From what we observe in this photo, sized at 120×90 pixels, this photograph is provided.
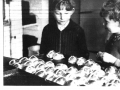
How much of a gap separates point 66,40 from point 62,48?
61 millimetres

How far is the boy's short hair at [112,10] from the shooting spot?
2.81ft

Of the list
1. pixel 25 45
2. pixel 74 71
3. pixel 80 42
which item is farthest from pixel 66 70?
pixel 25 45

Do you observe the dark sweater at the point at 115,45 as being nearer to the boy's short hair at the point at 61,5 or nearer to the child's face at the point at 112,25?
the child's face at the point at 112,25

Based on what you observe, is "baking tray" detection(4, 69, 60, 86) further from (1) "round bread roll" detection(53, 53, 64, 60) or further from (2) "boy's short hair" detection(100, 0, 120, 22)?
(2) "boy's short hair" detection(100, 0, 120, 22)

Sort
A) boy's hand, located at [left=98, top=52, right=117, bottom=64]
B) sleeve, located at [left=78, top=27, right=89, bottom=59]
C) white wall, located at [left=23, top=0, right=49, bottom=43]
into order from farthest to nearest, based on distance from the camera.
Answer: white wall, located at [left=23, top=0, right=49, bottom=43], sleeve, located at [left=78, top=27, right=89, bottom=59], boy's hand, located at [left=98, top=52, right=117, bottom=64]

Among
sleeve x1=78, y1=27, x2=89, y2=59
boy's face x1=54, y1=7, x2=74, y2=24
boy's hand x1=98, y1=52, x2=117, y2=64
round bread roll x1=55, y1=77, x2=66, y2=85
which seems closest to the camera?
round bread roll x1=55, y1=77, x2=66, y2=85

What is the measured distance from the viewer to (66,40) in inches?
47.1

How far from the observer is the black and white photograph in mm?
703

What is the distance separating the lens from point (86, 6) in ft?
4.17

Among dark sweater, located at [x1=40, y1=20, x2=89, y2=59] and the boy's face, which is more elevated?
the boy's face

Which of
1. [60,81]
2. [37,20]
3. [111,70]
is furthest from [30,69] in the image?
[37,20]

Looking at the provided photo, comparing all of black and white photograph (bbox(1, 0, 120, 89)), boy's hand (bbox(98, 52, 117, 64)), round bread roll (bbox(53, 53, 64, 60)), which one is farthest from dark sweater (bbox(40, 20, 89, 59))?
boy's hand (bbox(98, 52, 117, 64))

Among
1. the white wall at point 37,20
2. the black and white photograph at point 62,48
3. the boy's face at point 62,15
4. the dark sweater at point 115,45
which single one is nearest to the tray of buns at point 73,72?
the black and white photograph at point 62,48

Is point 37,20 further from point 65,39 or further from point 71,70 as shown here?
point 71,70
